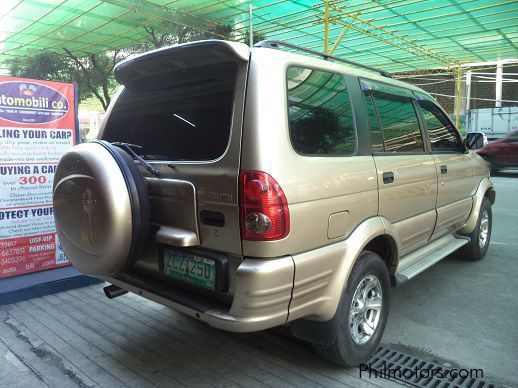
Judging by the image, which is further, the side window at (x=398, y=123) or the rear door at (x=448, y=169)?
the rear door at (x=448, y=169)

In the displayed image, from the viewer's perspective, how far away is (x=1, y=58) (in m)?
16.4

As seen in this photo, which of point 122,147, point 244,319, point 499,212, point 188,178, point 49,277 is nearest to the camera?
point 244,319

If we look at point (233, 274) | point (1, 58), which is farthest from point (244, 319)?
point (1, 58)

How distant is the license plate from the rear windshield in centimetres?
57

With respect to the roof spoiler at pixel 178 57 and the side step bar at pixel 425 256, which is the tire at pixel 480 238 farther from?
the roof spoiler at pixel 178 57

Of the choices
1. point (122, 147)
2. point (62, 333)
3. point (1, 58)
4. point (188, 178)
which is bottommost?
point (62, 333)

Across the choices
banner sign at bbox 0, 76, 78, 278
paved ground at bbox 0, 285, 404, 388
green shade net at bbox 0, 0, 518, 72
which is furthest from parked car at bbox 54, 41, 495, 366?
green shade net at bbox 0, 0, 518, 72

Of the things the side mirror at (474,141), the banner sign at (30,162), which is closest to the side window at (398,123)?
the side mirror at (474,141)

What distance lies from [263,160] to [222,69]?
66cm

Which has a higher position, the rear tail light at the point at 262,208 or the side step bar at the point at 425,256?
the rear tail light at the point at 262,208

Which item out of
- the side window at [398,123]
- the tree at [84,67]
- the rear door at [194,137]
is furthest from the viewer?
the tree at [84,67]

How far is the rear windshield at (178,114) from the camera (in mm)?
2473

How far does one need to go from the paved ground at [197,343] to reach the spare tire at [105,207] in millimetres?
709

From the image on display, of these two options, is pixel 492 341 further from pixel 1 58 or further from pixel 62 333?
pixel 1 58
